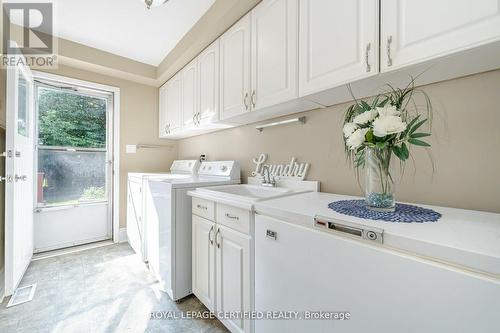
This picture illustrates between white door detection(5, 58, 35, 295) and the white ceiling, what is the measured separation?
0.64 m

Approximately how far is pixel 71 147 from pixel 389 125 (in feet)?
11.1

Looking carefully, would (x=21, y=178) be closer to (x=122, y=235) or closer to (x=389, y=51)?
(x=122, y=235)

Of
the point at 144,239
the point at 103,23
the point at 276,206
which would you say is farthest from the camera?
the point at 144,239

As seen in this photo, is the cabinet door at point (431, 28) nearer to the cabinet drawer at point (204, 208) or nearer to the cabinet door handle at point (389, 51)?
the cabinet door handle at point (389, 51)

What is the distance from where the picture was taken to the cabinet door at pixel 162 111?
3004 mm

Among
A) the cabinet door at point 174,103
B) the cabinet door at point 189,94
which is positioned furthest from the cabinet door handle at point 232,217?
the cabinet door at point 174,103

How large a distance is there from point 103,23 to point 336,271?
2.83m

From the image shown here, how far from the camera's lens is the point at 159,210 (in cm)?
179

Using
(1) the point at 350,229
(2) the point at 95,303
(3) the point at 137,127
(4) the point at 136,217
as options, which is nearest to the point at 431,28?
(1) the point at 350,229

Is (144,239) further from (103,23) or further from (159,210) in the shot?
(103,23)

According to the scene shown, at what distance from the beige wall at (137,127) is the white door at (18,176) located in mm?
901

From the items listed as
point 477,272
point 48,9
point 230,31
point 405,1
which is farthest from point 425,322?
point 48,9

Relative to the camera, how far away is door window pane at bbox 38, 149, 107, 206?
2.55m

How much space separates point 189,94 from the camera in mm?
2367
